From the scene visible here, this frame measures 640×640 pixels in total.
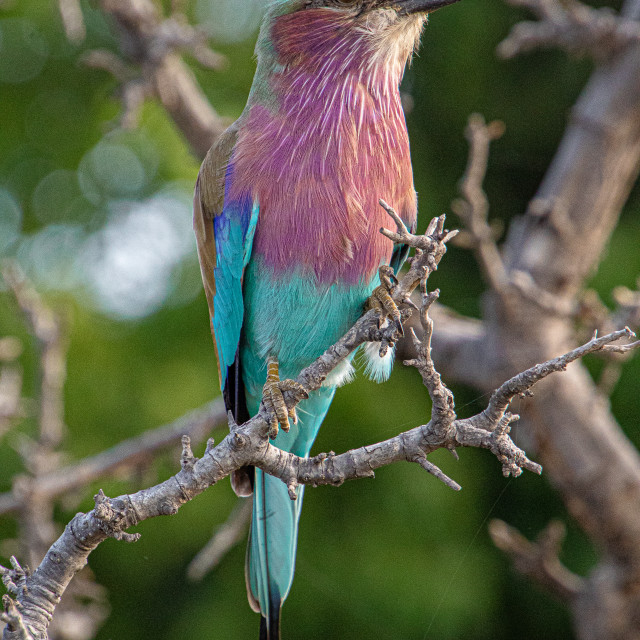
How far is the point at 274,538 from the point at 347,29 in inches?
62.8

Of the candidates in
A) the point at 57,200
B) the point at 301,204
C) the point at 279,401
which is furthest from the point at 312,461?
the point at 57,200

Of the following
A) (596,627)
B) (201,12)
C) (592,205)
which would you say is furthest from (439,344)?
(201,12)

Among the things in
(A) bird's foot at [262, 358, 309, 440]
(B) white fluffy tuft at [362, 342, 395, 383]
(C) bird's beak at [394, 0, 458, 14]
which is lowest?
(B) white fluffy tuft at [362, 342, 395, 383]

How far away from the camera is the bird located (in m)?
2.32

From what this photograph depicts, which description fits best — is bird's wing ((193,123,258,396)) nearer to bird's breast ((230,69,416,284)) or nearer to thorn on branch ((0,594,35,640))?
bird's breast ((230,69,416,284))

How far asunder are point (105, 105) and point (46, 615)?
16.0 ft

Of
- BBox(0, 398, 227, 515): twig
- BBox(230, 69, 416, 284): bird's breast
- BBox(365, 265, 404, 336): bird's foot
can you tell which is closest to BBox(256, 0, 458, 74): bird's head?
BBox(230, 69, 416, 284): bird's breast

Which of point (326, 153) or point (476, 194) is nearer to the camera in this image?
point (326, 153)

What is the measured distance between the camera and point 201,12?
5953 mm

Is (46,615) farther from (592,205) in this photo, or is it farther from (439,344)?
(592,205)

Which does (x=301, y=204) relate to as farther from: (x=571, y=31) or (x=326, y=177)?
(x=571, y=31)

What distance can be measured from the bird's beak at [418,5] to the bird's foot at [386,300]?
798mm

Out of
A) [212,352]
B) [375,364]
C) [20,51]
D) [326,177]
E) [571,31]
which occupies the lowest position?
[212,352]

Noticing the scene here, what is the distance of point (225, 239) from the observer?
254 cm
